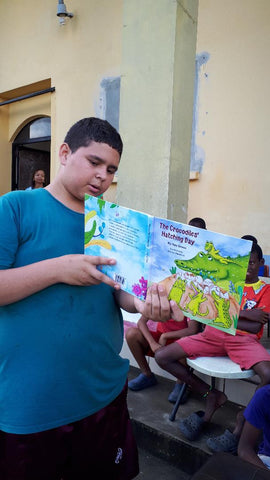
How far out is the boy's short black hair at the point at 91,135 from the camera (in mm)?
1240

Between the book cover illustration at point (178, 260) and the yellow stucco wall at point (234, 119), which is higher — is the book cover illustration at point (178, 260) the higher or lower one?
the lower one

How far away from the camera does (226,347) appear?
2.46 metres

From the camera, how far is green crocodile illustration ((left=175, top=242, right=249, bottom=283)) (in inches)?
40.6

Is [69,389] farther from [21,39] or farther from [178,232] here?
[21,39]

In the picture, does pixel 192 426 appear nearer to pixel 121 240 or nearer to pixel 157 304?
pixel 157 304

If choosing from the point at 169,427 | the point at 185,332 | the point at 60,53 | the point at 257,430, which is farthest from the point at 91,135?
the point at 60,53

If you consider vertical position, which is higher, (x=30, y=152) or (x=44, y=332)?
(x=30, y=152)

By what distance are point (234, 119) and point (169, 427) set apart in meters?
3.06

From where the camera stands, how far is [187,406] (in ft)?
9.25

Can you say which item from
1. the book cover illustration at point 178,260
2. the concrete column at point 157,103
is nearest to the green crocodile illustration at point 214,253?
the book cover illustration at point 178,260

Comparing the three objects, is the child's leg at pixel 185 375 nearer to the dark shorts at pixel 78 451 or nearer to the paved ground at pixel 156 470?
the paved ground at pixel 156 470

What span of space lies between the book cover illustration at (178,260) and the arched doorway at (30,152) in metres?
5.86

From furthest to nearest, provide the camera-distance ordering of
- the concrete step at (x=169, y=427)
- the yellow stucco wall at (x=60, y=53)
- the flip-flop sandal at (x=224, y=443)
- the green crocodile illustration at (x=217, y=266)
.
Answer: the yellow stucco wall at (x=60, y=53), the concrete step at (x=169, y=427), the flip-flop sandal at (x=224, y=443), the green crocodile illustration at (x=217, y=266)

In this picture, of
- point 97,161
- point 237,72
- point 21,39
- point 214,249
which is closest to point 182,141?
point 237,72
